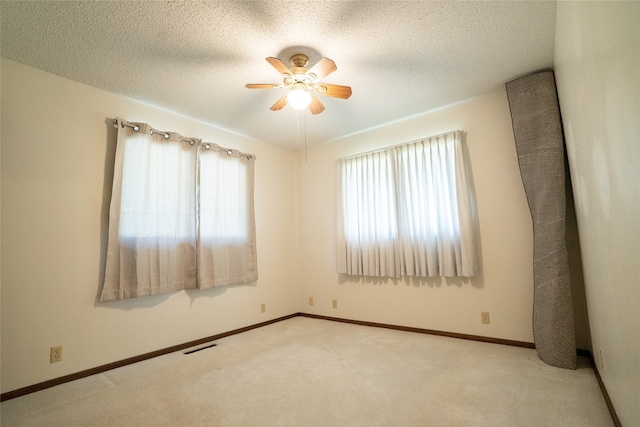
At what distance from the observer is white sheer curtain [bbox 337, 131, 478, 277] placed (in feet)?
9.80

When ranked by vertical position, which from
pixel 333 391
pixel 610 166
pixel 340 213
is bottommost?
pixel 333 391

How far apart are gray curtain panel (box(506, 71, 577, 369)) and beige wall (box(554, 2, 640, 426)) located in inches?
12.5

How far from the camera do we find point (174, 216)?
296 cm

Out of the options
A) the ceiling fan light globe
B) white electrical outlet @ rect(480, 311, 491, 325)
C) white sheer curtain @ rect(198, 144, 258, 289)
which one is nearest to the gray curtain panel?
white electrical outlet @ rect(480, 311, 491, 325)

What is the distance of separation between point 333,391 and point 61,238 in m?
2.43

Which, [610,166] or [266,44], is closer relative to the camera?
[610,166]

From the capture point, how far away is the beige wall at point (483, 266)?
272cm

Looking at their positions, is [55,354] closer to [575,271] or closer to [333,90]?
[333,90]

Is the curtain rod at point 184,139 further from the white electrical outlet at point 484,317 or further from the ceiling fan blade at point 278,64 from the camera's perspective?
the white electrical outlet at point 484,317

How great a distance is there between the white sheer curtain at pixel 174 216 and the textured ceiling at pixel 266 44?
0.51 m

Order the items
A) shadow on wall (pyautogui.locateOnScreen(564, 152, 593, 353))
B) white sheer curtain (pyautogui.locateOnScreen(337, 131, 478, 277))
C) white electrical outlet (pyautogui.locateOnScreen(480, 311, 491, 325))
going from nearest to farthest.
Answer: shadow on wall (pyautogui.locateOnScreen(564, 152, 593, 353)) → white electrical outlet (pyautogui.locateOnScreen(480, 311, 491, 325)) → white sheer curtain (pyautogui.locateOnScreen(337, 131, 478, 277))

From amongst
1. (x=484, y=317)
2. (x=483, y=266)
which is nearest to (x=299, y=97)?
(x=483, y=266)

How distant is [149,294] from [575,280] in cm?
382

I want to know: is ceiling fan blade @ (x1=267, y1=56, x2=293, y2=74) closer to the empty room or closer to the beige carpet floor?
the empty room
